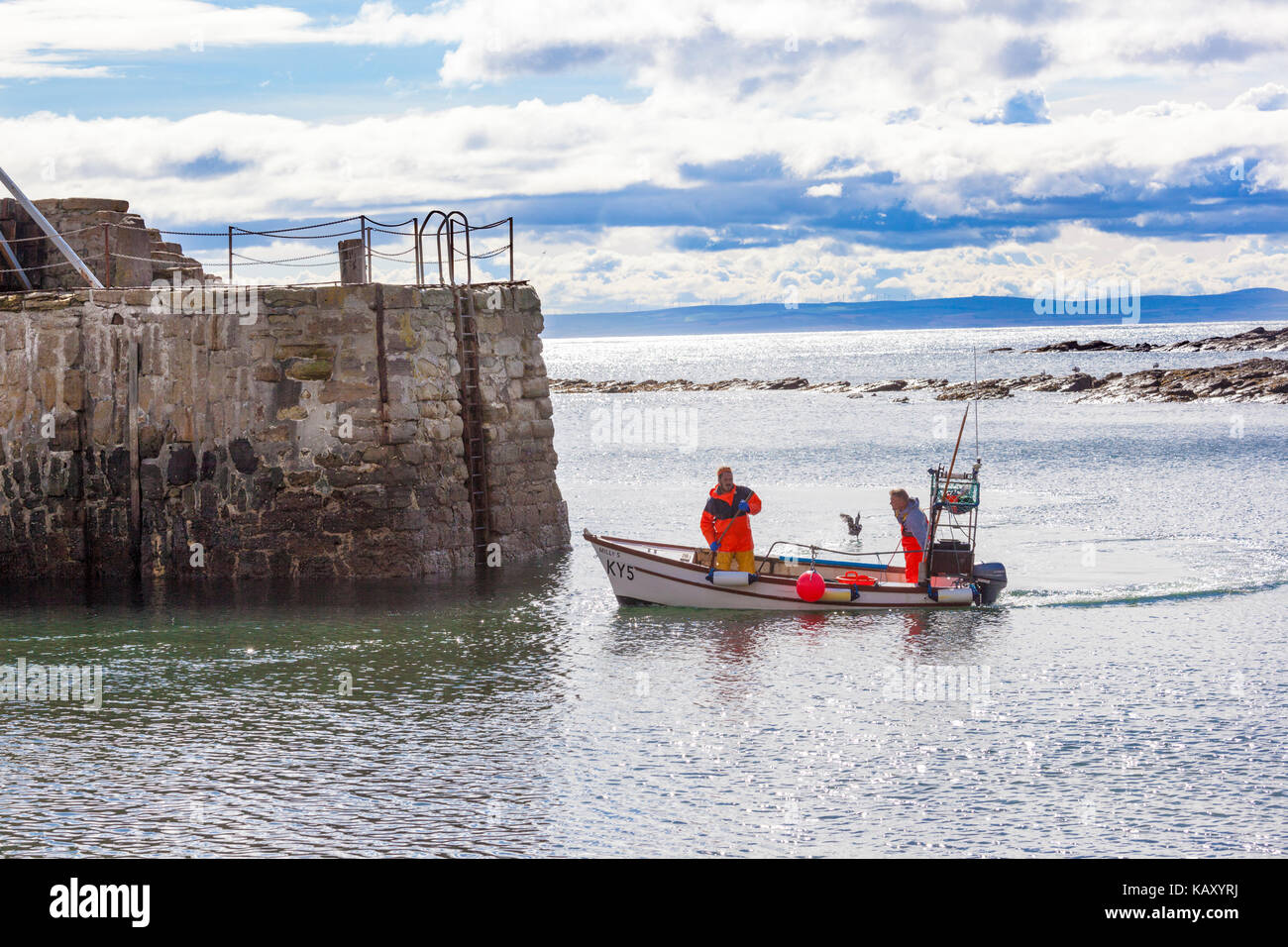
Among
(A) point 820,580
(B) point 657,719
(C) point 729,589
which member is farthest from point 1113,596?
(B) point 657,719

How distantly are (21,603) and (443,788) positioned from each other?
478 inches

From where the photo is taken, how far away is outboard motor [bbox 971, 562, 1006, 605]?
2089 centimetres

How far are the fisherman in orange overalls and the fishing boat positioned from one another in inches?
4.6

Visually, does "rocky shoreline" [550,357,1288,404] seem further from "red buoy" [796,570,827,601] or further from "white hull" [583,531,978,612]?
"red buoy" [796,570,827,601]

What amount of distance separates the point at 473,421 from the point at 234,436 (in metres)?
3.87

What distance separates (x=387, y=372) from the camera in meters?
23.0

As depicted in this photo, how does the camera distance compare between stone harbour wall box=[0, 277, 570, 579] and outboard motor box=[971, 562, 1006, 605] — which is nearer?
outboard motor box=[971, 562, 1006, 605]

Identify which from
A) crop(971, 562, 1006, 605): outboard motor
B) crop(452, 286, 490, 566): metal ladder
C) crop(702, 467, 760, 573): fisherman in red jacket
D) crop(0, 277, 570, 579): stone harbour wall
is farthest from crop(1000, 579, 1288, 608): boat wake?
crop(0, 277, 570, 579): stone harbour wall

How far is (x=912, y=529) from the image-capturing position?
20.8 m

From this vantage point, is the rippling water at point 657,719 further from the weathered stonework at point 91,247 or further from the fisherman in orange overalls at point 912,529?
the weathered stonework at point 91,247

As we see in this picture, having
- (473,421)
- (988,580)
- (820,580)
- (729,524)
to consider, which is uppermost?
(473,421)

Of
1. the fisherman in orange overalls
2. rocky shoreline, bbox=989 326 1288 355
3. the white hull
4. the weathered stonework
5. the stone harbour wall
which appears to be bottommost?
the white hull

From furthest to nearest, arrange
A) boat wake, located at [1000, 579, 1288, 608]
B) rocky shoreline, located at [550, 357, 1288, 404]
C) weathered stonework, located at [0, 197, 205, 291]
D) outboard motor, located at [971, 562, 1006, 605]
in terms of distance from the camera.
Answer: rocky shoreline, located at [550, 357, 1288, 404] < weathered stonework, located at [0, 197, 205, 291] < boat wake, located at [1000, 579, 1288, 608] < outboard motor, located at [971, 562, 1006, 605]

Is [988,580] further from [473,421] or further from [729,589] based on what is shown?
[473,421]
